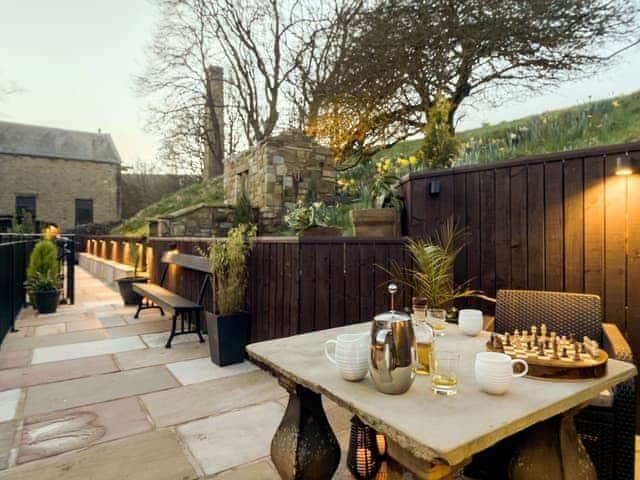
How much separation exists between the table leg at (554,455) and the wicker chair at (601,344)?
0.25 m

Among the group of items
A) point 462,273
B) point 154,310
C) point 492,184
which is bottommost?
point 154,310

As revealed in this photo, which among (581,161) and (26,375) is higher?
(581,161)

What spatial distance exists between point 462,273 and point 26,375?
12.9 feet

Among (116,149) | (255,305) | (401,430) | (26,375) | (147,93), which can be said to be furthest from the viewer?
(116,149)

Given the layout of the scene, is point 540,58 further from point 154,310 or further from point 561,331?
point 154,310

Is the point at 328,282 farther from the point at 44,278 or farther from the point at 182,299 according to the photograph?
the point at 44,278

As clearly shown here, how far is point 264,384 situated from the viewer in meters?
3.04

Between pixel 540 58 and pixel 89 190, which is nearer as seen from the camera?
pixel 540 58

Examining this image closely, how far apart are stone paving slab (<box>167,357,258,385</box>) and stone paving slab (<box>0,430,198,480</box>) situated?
0.97 m

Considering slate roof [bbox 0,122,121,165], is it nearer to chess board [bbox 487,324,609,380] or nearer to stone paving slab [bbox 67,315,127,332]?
stone paving slab [bbox 67,315,127,332]

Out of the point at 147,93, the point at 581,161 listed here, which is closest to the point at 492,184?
the point at 581,161

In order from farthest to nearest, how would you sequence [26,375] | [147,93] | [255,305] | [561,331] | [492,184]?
[147,93] < [255,305] < [26,375] < [492,184] < [561,331]

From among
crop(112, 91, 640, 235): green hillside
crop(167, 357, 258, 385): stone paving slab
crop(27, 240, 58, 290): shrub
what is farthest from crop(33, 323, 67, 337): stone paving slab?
crop(112, 91, 640, 235): green hillside

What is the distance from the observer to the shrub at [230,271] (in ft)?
11.7
